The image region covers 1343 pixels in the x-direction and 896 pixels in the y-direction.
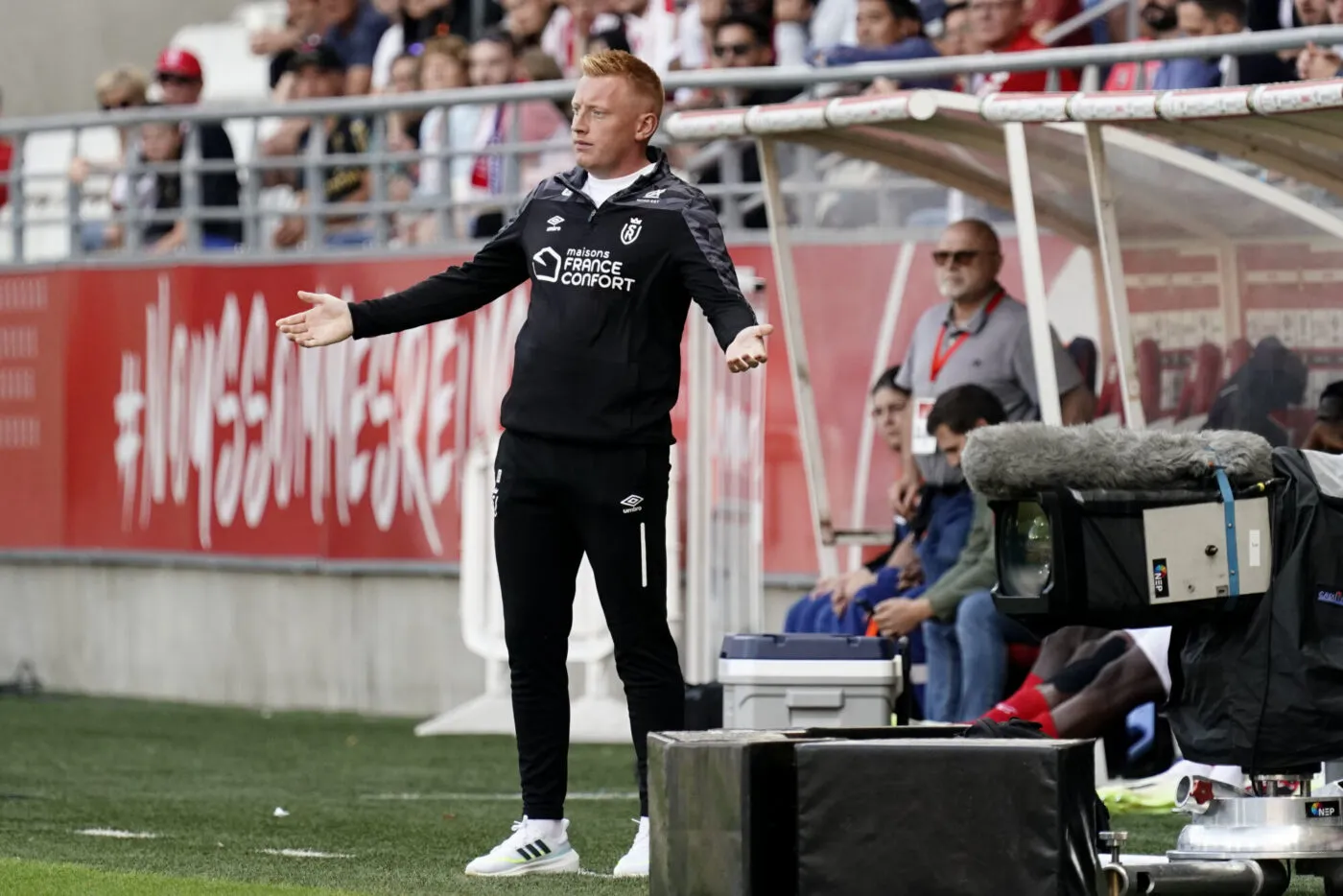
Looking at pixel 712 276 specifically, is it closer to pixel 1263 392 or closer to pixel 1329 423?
pixel 1329 423

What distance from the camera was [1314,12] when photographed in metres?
11.6

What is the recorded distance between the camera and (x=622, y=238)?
7016mm

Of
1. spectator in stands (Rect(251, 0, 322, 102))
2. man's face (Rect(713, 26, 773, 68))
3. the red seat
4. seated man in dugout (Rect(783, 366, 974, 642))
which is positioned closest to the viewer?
the red seat

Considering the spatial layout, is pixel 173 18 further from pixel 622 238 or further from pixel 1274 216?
pixel 622 238

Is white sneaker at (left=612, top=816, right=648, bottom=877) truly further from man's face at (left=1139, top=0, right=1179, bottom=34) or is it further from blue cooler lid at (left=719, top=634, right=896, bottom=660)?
man's face at (left=1139, top=0, right=1179, bottom=34)

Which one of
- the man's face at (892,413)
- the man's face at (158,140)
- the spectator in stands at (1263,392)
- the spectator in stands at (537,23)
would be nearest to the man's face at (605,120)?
the spectator in stands at (1263,392)

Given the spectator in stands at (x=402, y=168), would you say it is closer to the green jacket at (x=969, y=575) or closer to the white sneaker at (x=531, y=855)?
the green jacket at (x=969, y=575)

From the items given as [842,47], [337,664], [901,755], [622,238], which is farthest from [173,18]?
[901,755]

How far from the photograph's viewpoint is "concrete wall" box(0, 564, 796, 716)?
48.0 feet

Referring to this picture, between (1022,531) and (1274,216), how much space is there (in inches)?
159

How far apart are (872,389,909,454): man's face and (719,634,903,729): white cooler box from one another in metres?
2.76

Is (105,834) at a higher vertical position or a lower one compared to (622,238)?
lower

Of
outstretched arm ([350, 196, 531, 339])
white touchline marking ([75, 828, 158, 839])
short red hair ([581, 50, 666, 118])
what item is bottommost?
white touchline marking ([75, 828, 158, 839])

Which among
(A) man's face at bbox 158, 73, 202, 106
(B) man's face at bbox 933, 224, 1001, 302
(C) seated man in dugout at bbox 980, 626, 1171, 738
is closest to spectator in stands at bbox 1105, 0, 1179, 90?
(B) man's face at bbox 933, 224, 1001, 302
